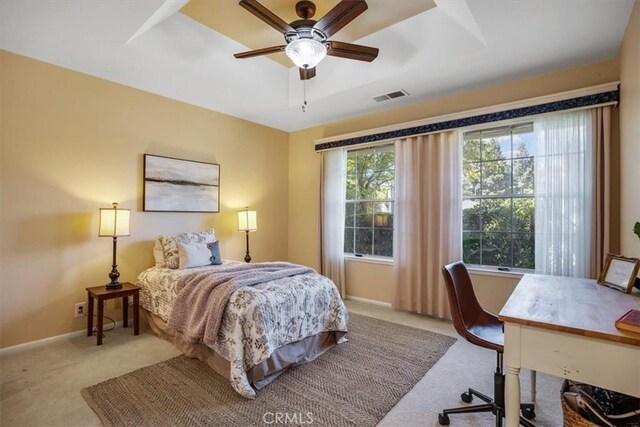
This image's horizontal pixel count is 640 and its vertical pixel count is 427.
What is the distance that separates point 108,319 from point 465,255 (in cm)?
411

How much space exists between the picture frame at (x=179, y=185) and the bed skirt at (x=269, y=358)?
1347 mm

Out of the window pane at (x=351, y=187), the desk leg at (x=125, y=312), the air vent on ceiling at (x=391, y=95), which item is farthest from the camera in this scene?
the window pane at (x=351, y=187)

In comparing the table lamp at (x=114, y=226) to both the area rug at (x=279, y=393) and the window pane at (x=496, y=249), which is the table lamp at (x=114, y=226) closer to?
the area rug at (x=279, y=393)

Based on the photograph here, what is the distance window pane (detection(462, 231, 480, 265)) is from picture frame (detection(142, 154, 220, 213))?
3.27m

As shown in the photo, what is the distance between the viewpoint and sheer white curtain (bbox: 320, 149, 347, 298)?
461cm

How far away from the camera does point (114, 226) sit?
307 cm

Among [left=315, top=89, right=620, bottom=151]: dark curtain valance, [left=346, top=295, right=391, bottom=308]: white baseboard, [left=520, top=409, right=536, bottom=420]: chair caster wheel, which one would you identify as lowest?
[left=520, top=409, right=536, bottom=420]: chair caster wheel

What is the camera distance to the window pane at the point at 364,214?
14.8 feet

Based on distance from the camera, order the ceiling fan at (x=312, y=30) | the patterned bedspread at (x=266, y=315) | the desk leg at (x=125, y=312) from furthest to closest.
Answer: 1. the desk leg at (x=125, y=312)
2. the patterned bedspread at (x=266, y=315)
3. the ceiling fan at (x=312, y=30)

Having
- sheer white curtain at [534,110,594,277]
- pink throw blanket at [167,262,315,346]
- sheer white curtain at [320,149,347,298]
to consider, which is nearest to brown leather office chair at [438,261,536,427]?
sheer white curtain at [534,110,594,277]

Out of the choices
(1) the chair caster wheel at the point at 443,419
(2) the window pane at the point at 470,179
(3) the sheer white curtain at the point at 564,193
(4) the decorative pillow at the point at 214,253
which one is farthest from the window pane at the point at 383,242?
(1) the chair caster wheel at the point at 443,419

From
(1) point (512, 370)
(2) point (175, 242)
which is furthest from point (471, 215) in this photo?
(2) point (175, 242)

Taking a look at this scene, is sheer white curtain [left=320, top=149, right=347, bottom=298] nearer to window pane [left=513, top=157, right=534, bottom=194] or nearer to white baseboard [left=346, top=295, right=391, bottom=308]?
white baseboard [left=346, top=295, right=391, bottom=308]

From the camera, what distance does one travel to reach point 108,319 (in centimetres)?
331
